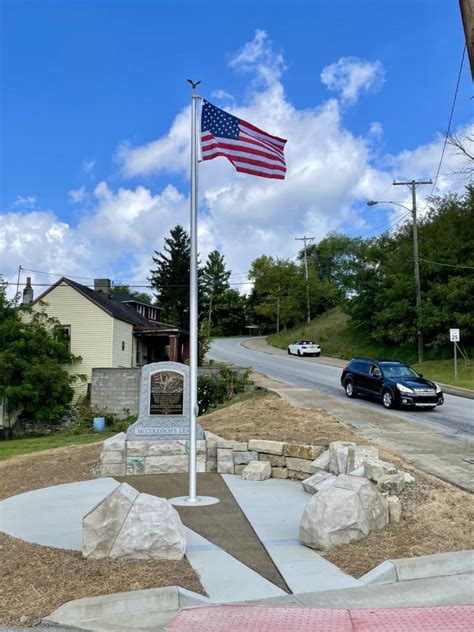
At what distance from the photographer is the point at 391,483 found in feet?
24.0

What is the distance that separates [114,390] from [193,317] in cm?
2057

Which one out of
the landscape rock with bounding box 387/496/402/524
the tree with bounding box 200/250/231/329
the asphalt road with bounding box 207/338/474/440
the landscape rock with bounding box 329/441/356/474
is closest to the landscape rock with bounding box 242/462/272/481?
the landscape rock with bounding box 329/441/356/474

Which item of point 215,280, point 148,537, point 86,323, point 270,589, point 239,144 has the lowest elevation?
point 270,589

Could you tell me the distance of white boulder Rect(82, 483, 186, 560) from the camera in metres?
5.17

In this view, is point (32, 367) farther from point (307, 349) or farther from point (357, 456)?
point (307, 349)

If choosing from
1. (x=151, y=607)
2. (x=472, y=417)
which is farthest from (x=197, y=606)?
(x=472, y=417)

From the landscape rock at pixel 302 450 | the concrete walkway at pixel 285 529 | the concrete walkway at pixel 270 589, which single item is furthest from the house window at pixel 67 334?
the concrete walkway at pixel 270 589

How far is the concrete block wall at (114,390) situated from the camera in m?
27.3

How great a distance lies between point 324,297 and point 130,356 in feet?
141

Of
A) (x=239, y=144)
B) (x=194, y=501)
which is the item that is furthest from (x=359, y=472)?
(x=239, y=144)

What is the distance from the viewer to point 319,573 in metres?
5.04

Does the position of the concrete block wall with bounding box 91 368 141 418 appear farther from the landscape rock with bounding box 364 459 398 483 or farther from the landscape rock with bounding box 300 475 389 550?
the landscape rock with bounding box 300 475 389 550

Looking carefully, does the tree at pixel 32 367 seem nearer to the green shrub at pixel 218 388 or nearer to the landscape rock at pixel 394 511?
the green shrub at pixel 218 388

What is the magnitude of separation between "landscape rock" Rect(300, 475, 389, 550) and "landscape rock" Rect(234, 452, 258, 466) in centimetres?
416
